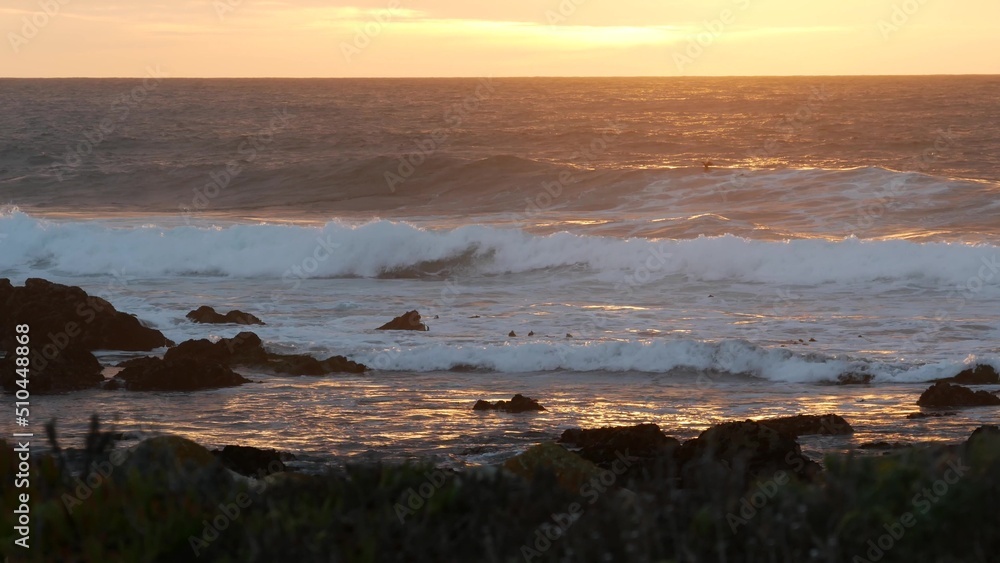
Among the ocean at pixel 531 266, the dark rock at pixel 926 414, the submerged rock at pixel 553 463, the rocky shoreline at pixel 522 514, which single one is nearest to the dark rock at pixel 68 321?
the ocean at pixel 531 266

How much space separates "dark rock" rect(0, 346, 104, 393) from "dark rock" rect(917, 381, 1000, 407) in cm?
901

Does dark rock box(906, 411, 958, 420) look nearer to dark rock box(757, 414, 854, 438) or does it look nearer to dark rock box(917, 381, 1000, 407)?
dark rock box(917, 381, 1000, 407)

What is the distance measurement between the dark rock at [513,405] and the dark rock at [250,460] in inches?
133

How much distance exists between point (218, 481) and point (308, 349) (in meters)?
10.8

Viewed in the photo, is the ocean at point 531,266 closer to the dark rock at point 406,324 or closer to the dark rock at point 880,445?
the dark rock at point 880,445

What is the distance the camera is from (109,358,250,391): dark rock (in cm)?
1223

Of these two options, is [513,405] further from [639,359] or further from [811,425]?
[639,359]

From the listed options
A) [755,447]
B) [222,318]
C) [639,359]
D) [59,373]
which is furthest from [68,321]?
[755,447]

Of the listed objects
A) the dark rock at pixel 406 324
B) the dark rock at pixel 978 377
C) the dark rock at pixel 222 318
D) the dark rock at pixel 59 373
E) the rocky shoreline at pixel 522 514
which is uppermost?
the dark rock at pixel 222 318

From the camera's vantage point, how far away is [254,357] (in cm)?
1409

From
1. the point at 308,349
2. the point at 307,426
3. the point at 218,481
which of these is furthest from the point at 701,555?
the point at 308,349

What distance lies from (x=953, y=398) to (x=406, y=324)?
27.0ft

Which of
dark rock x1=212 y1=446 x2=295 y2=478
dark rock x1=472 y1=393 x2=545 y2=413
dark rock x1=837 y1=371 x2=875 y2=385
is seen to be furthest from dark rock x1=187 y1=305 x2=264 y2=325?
dark rock x1=212 y1=446 x2=295 y2=478

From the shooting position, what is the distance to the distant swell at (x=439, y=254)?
74.2ft
